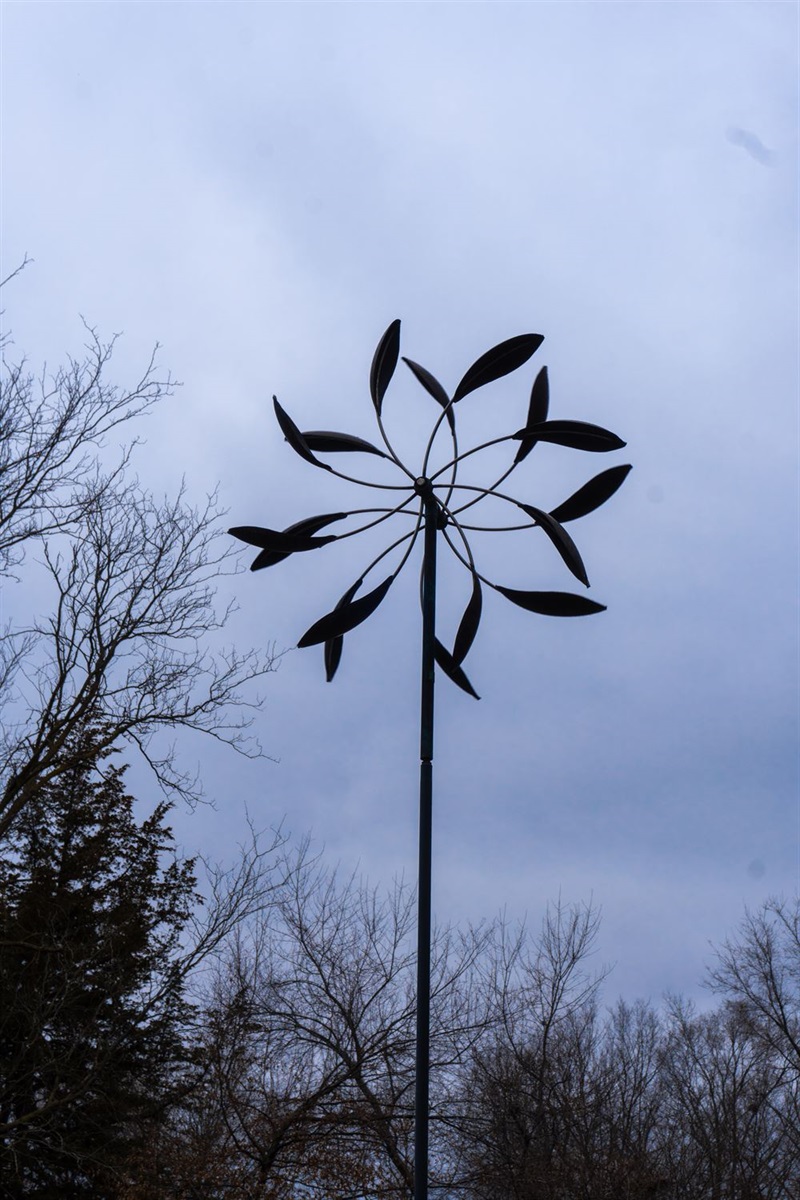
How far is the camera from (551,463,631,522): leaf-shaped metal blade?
4.52 metres

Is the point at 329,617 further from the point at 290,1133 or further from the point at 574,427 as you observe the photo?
the point at 290,1133

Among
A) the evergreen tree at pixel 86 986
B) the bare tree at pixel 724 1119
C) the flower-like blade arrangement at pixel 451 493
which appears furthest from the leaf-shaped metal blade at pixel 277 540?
the bare tree at pixel 724 1119

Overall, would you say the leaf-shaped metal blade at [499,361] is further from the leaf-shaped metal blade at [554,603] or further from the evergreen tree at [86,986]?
the evergreen tree at [86,986]

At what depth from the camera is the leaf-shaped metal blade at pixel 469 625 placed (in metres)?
4.95

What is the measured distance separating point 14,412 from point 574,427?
245 inches

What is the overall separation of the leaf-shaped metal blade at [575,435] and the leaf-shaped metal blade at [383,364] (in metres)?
0.62

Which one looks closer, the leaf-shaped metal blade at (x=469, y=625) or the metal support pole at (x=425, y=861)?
the metal support pole at (x=425, y=861)

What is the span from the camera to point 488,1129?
633 inches

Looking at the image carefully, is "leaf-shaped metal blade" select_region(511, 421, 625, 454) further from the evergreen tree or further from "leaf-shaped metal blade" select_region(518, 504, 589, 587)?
the evergreen tree

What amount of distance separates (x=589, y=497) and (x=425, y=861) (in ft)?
5.41

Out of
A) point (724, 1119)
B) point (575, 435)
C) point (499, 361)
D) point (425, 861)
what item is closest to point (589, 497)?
point (575, 435)

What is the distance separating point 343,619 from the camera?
4.62m

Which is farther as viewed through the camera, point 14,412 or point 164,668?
point 164,668

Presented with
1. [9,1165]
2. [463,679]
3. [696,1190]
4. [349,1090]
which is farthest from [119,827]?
[463,679]
